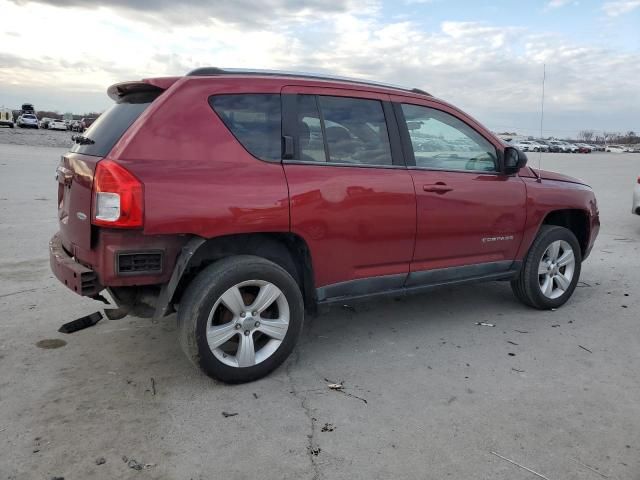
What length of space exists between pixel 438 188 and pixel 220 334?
196 centimetres

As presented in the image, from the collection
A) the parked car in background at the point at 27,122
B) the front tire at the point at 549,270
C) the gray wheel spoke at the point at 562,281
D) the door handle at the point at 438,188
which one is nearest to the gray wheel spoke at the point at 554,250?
the front tire at the point at 549,270

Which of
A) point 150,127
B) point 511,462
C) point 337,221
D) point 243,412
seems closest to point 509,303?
point 337,221

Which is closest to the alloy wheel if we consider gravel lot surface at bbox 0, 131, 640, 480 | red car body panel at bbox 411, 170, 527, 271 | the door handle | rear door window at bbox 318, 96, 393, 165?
gravel lot surface at bbox 0, 131, 640, 480

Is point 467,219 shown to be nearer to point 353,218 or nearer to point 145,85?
point 353,218

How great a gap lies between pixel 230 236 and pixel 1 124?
60354 mm

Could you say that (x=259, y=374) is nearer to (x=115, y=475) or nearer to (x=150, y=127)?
(x=115, y=475)

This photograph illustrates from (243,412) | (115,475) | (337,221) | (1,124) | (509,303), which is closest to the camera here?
(115,475)

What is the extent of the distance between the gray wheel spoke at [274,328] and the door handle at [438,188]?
1.47 metres

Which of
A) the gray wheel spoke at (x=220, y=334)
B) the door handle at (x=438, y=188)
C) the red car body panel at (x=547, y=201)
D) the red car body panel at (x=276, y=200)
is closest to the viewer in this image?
the red car body panel at (x=276, y=200)

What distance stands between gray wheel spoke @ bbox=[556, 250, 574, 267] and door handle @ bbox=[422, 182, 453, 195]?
63.5 inches

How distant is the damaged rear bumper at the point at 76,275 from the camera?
129 inches

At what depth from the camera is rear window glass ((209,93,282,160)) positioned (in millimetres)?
3496

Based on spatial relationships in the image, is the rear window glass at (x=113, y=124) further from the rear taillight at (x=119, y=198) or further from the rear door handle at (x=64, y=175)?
the rear taillight at (x=119, y=198)

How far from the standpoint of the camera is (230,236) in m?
3.55
